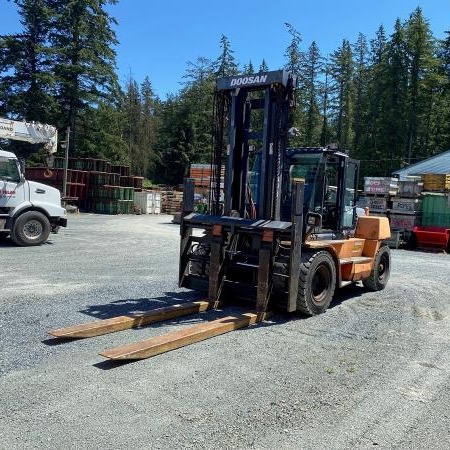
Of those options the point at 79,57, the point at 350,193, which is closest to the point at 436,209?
the point at 350,193

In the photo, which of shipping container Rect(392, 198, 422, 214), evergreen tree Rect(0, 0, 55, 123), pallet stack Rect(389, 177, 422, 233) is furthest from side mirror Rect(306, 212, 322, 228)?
evergreen tree Rect(0, 0, 55, 123)

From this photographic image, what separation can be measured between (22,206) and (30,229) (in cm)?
77

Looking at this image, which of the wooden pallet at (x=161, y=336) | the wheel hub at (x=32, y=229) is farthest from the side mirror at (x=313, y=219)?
the wheel hub at (x=32, y=229)

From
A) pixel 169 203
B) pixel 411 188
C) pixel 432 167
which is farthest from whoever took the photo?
pixel 169 203

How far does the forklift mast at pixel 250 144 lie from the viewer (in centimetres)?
745

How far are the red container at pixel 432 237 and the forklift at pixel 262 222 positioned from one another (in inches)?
523

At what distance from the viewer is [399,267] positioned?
14.1 metres

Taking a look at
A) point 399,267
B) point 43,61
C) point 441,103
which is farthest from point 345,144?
point 399,267

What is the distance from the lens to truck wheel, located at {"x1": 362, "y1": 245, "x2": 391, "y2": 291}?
9969mm

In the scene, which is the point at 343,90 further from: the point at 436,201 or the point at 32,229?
the point at 32,229

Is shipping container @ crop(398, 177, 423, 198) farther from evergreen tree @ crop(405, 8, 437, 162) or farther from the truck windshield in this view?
evergreen tree @ crop(405, 8, 437, 162)

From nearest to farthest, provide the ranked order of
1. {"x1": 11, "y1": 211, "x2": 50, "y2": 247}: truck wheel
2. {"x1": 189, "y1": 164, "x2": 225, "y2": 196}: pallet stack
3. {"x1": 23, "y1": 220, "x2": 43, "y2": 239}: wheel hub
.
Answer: {"x1": 11, "y1": 211, "x2": 50, "y2": 247}: truck wheel, {"x1": 23, "y1": 220, "x2": 43, "y2": 239}: wheel hub, {"x1": 189, "y1": 164, "x2": 225, "y2": 196}: pallet stack

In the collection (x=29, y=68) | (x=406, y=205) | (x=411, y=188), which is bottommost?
(x=406, y=205)

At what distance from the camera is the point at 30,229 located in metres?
15.2
